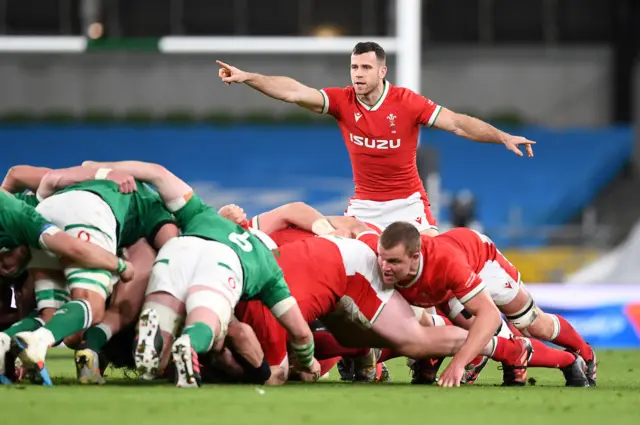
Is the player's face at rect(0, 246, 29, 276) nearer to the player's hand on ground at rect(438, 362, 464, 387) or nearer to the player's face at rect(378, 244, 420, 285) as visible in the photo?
the player's face at rect(378, 244, 420, 285)

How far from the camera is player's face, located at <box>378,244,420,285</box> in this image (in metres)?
6.06

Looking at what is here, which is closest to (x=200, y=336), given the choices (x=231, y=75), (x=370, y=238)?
(x=370, y=238)

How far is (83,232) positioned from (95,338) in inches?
21.5

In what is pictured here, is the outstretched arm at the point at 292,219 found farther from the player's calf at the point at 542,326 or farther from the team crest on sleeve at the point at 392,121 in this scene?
the player's calf at the point at 542,326

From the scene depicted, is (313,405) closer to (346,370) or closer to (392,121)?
(346,370)

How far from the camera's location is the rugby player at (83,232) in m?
5.57

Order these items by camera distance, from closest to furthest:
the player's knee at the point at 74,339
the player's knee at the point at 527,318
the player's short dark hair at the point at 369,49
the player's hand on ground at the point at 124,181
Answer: the player's knee at the point at 74,339 < the player's hand on ground at the point at 124,181 < the player's knee at the point at 527,318 < the player's short dark hair at the point at 369,49

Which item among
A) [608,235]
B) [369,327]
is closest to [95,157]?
[608,235]

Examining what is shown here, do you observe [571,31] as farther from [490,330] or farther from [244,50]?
[490,330]

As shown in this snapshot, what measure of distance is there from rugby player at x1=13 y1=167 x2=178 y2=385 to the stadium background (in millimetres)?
14191

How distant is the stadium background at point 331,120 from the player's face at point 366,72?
12.7 meters

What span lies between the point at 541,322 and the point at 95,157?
15.5 meters

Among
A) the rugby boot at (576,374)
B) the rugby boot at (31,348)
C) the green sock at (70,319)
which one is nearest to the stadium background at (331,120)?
the rugby boot at (576,374)

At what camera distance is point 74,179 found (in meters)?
6.37
